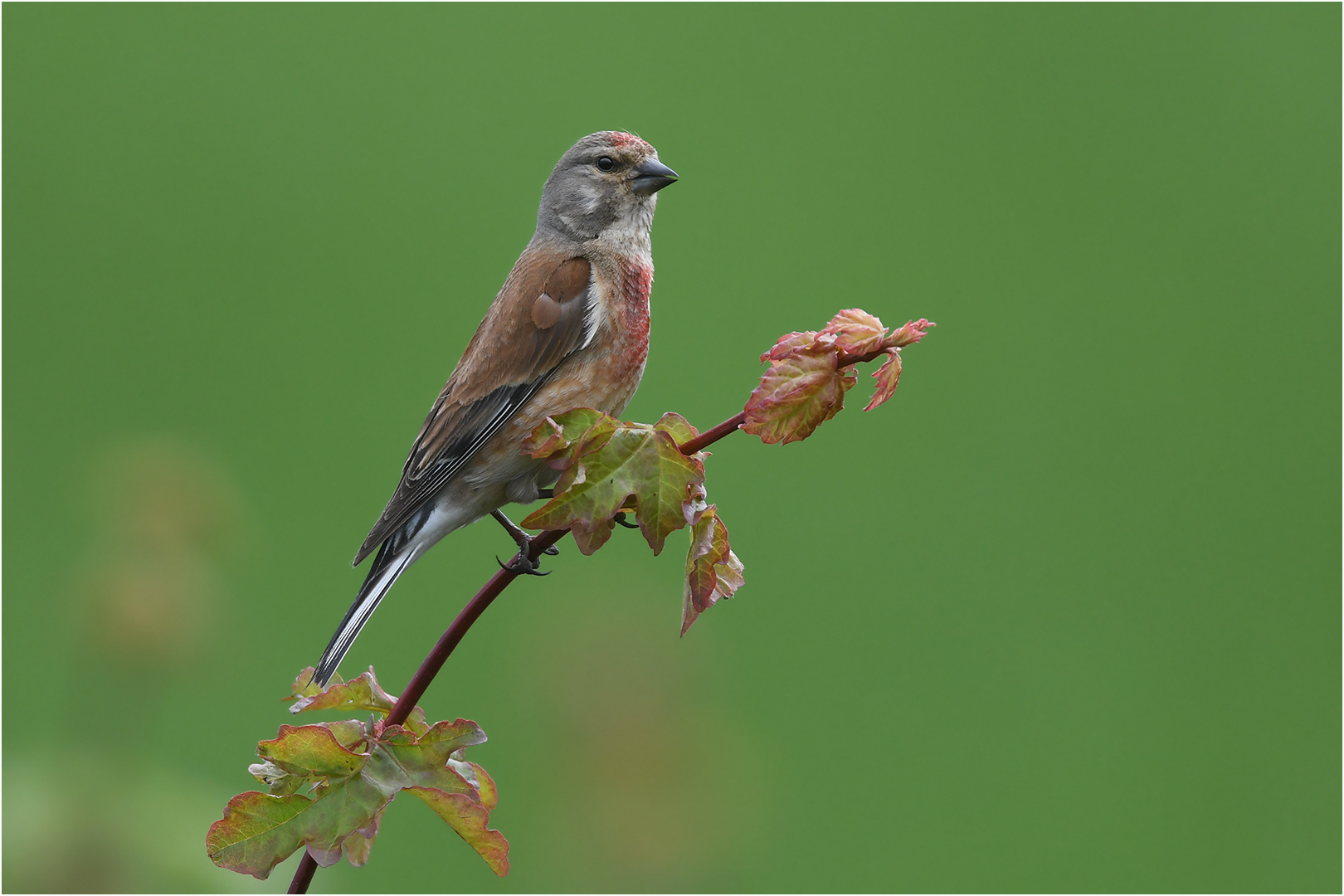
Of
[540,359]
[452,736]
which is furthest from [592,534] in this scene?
[540,359]

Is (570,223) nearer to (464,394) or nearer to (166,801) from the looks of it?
(464,394)

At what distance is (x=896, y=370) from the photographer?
1254 mm

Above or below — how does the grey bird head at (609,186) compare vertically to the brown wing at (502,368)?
above

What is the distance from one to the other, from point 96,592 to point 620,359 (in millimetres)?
1052

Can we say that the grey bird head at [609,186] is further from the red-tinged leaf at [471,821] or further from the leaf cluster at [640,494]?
the red-tinged leaf at [471,821]

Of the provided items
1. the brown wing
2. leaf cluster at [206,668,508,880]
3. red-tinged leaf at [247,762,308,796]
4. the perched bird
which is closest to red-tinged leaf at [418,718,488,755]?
leaf cluster at [206,668,508,880]

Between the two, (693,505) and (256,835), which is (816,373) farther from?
(256,835)

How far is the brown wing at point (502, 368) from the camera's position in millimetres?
2336

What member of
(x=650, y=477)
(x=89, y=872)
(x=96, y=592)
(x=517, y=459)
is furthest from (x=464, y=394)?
(x=650, y=477)

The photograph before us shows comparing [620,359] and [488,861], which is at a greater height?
[620,359]

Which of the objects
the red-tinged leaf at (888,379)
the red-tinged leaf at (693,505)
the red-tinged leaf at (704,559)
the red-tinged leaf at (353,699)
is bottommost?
the red-tinged leaf at (353,699)

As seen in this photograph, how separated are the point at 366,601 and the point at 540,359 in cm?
61

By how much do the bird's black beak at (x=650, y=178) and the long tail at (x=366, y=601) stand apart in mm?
881

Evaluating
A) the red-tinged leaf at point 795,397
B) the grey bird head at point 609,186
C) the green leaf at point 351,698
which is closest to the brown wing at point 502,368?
the grey bird head at point 609,186
